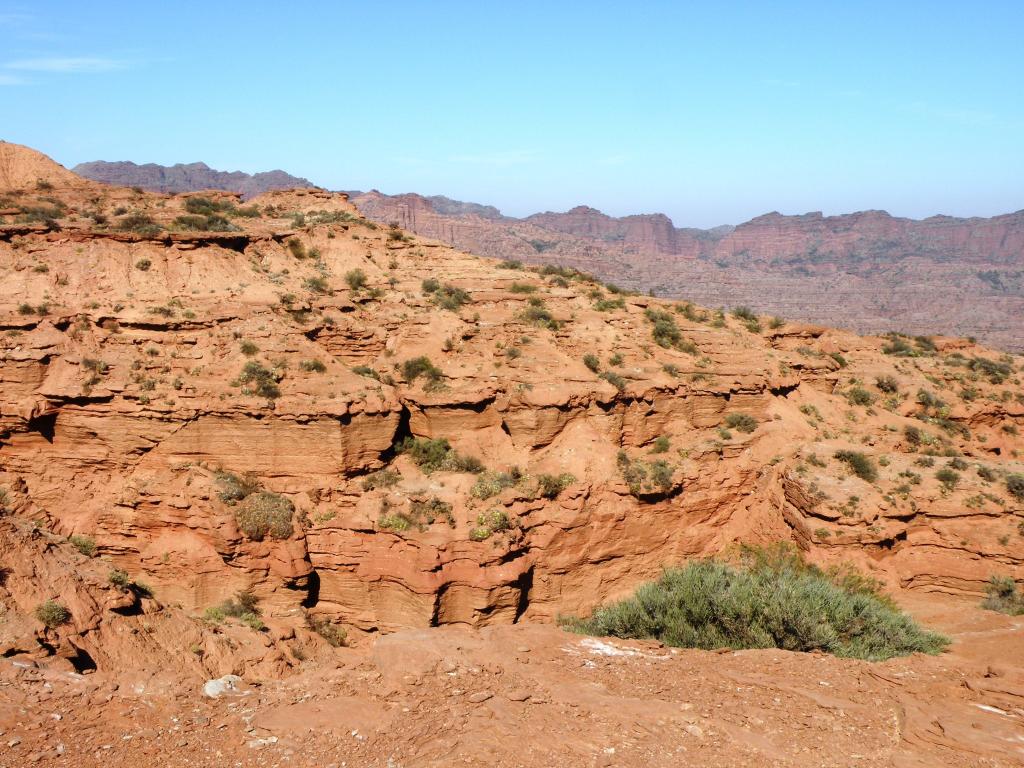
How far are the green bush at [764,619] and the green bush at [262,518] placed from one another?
23.7 ft

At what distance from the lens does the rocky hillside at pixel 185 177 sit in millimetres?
127750

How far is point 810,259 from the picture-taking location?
15300cm

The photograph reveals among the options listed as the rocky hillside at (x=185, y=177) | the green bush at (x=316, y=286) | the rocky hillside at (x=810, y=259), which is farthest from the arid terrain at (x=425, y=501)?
the rocky hillside at (x=185, y=177)

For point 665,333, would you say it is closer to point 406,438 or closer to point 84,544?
point 406,438

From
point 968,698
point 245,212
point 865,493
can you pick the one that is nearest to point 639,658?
point 968,698

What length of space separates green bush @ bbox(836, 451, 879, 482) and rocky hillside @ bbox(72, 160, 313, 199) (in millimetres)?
125630

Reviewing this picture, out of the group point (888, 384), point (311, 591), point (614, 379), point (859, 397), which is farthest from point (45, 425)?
point (888, 384)

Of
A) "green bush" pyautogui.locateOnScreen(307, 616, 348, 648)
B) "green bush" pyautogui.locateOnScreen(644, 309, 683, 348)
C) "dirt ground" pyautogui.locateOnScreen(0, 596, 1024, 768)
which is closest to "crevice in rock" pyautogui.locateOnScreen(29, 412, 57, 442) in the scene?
"green bush" pyautogui.locateOnScreen(307, 616, 348, 648)

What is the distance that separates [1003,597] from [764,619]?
6.95 meters

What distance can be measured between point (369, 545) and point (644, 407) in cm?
864

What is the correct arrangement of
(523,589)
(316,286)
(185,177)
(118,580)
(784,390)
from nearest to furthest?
(118,580), (523,589), (784,390), (316,286), (185,177)

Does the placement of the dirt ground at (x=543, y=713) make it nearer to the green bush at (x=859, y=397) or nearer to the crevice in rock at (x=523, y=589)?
the crevice in rock at (x=523, y=589)

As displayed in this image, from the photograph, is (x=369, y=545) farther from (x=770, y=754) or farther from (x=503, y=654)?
(x=770, y=754)

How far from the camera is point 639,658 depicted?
10.6 metres
